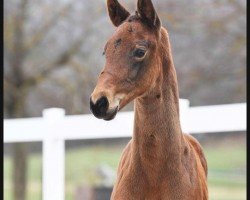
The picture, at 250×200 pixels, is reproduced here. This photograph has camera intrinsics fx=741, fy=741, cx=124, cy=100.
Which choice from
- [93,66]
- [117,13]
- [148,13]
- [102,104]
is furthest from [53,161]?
[93,66]

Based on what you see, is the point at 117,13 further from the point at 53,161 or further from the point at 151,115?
the point at 53,161

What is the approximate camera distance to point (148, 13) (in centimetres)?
365

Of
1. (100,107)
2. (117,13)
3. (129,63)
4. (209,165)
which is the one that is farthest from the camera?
(209,165)

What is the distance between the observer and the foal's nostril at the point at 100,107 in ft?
10.6

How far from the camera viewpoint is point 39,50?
12.1 meters

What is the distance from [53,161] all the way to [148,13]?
3463 mm

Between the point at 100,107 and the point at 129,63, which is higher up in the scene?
the point at 129,63

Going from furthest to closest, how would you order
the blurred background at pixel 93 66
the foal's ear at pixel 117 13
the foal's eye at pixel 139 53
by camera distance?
the blurred background at pixel 93 66, the foal's ear at pixel 117 13, the foal's eye at pixel 139 53

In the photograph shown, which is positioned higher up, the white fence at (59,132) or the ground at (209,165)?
the ground at (209,165)

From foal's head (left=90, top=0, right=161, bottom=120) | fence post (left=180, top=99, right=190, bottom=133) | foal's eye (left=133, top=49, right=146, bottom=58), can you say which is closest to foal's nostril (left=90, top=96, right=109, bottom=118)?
foal's head (left=90, top=0, right=161, bottom=120)

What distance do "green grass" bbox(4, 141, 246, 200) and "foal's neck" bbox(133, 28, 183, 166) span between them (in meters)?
6.18

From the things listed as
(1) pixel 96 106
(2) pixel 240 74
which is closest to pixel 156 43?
(1) pixel 96 106

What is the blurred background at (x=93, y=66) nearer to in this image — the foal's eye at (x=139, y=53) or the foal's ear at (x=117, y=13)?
the foal's ear at (x=117, y=13)

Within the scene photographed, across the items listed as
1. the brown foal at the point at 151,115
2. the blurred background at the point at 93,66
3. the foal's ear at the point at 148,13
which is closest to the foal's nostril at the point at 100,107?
the brown foal at the point at 151,115
